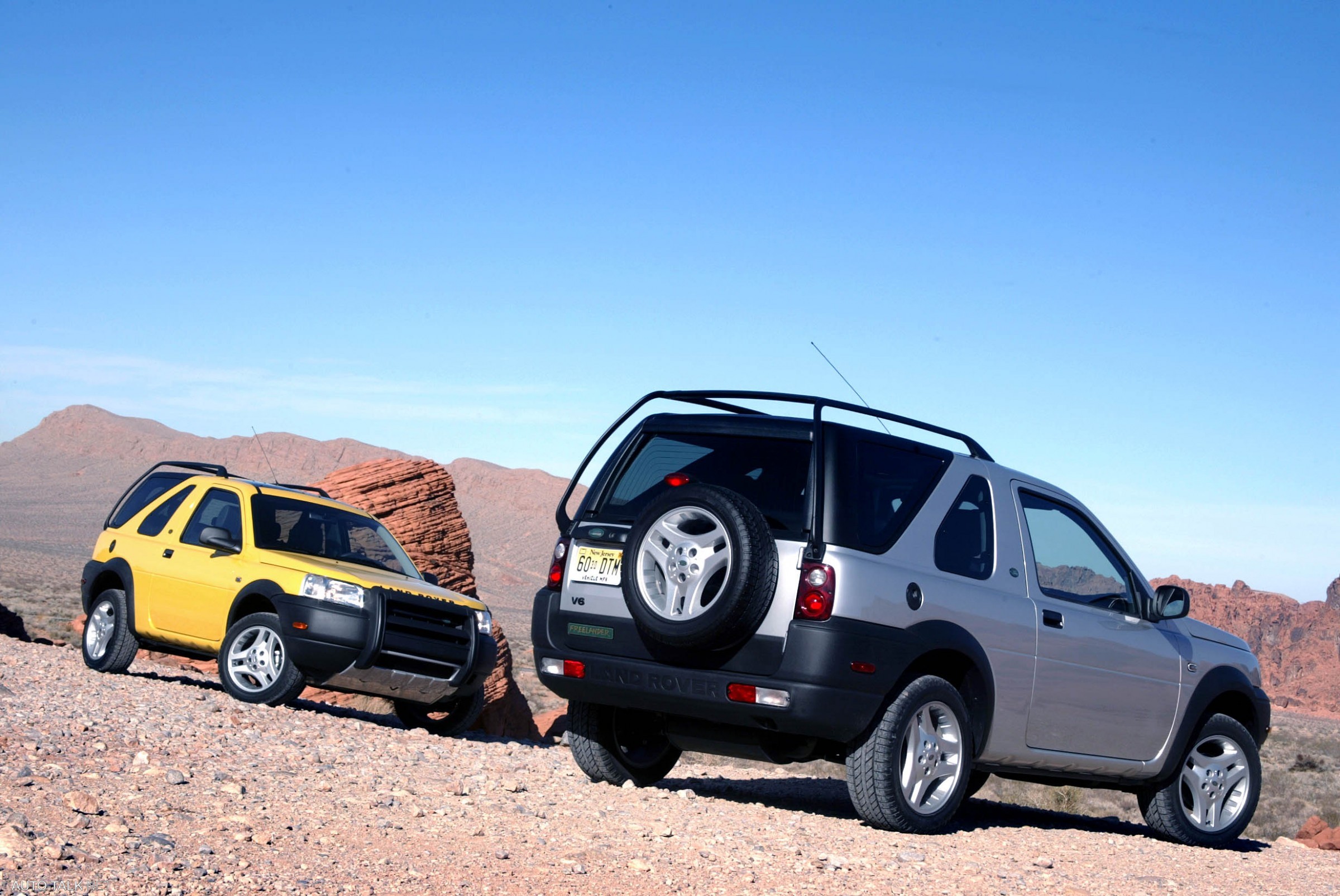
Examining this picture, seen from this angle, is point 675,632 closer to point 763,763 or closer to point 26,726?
point 26,726

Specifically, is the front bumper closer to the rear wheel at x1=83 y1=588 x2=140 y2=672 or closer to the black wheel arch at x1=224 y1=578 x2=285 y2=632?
the black wheel arch at x1=224 y1=578 x2=285 y2=632

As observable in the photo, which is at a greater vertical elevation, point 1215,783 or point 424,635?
point 424,635

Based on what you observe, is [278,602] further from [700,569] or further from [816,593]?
[816,593]

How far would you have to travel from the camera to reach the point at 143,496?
12406mm

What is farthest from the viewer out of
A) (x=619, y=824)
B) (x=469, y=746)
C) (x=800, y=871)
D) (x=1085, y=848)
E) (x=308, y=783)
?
(x=469, y=746)

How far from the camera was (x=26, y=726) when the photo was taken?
283 inches

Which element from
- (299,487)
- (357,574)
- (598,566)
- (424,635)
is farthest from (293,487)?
(598,566)

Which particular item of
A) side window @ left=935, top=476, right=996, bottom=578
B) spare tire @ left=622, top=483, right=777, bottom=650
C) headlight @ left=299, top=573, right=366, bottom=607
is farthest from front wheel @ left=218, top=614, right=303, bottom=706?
side window @ left=935, top=476, right=996, bottom=578

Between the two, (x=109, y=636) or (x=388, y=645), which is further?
(x=109, y=636)

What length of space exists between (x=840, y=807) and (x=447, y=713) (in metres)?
4.66

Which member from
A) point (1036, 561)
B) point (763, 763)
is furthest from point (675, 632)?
point (763, 763)

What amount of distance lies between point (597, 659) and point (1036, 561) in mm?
2628

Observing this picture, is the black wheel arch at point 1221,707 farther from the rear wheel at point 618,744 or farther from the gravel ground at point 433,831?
the rear wheel at point 618,744

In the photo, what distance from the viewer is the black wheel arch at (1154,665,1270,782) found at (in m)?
8.20
